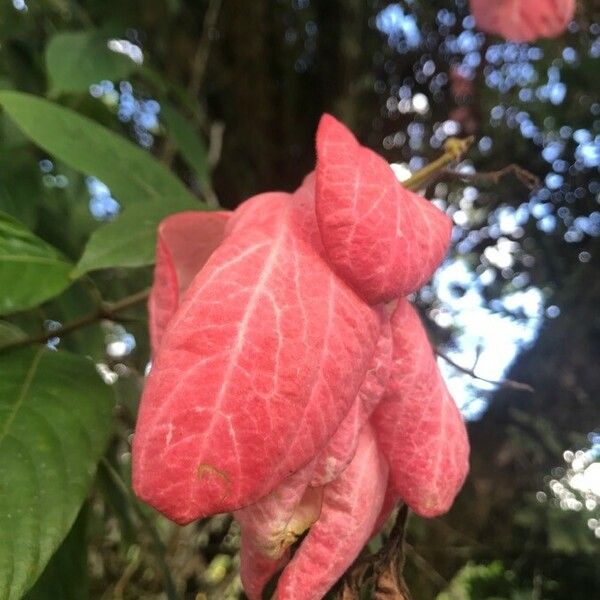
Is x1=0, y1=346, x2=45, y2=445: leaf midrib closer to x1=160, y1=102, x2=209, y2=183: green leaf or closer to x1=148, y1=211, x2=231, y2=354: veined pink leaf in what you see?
x1=148, y1=211, x2=231, y2=354: veined pink leaf

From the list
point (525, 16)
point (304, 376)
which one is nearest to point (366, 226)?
point (304, 376)

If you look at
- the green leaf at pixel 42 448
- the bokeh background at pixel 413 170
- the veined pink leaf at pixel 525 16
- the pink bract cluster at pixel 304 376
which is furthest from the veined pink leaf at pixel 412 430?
the veined pink leaf at pixel 525 16

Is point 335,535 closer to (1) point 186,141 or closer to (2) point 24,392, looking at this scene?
(2) point 24,392

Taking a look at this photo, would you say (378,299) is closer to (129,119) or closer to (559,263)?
(559,263)

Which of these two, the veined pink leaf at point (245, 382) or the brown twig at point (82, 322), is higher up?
the veined pink leaf at point (245, 382)

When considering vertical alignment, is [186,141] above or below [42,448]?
Result: below

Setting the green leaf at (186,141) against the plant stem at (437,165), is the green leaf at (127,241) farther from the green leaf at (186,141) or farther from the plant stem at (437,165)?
the green leaf at (186,141)

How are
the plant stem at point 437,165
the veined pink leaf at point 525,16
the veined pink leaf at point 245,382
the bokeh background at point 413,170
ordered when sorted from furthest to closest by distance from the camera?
the bokeh background at point 413,170 < the veined pink leaf at point 525,16 < the plant stem at point 437,165 < the veined pink leaf at point 245,382
